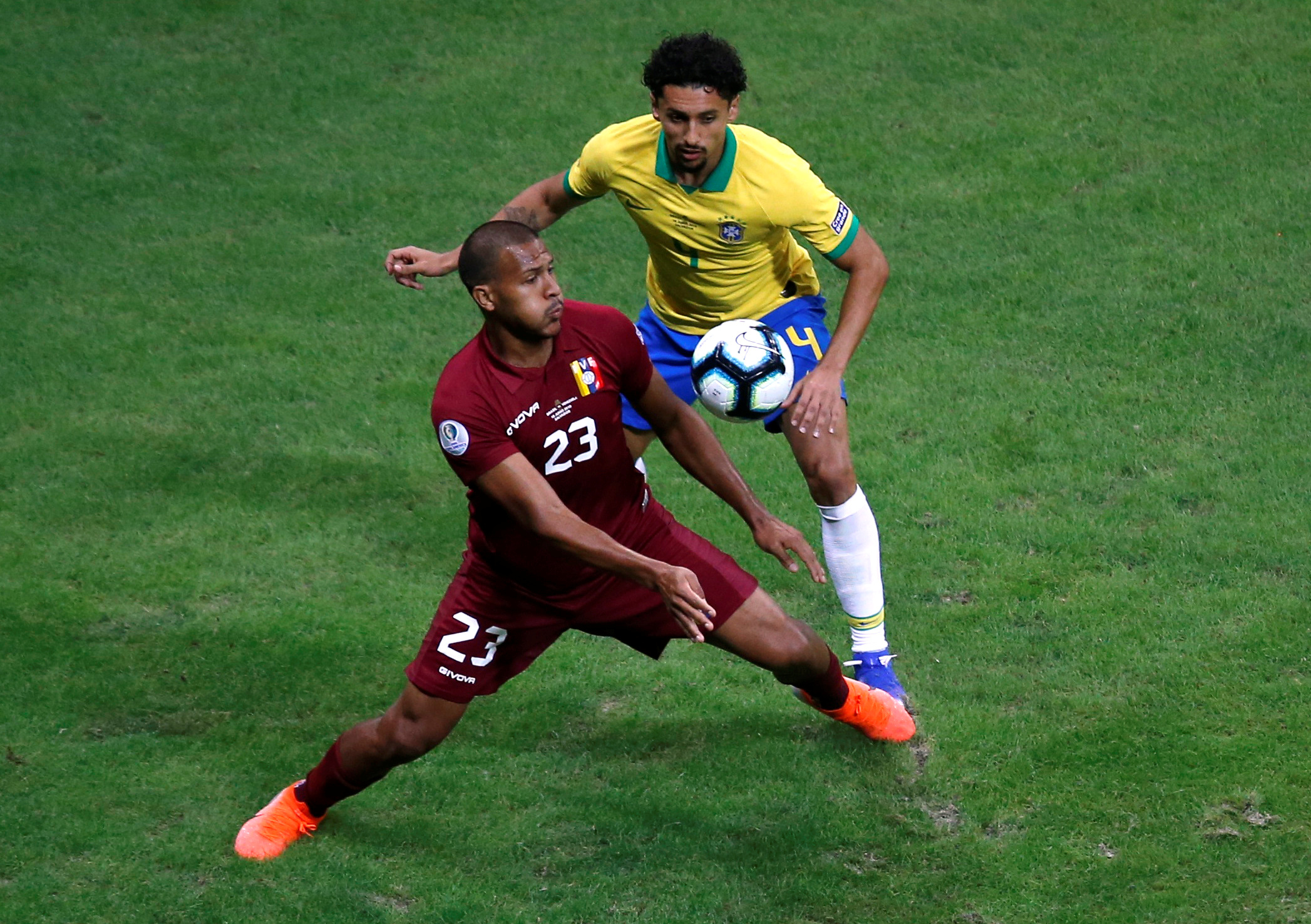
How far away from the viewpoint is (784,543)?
5.37m

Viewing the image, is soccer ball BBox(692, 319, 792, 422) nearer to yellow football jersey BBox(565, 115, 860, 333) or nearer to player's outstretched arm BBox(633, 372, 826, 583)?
player's outstretched arm BBox(633, 372, 826, 583)

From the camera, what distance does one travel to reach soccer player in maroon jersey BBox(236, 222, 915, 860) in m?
4.95

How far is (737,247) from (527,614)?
78.4 inches

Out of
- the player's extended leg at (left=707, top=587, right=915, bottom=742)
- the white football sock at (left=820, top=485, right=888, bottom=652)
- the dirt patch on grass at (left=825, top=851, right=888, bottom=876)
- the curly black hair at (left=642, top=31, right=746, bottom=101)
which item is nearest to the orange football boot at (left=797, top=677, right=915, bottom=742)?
the player's extended leg at (left=707, top=587, right=915, bottom=742)

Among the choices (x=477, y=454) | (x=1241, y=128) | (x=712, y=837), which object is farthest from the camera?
(x=1241, y=128)

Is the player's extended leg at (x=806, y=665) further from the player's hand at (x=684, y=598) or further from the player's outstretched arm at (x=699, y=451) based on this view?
the player's hand at (x=684, y=598)

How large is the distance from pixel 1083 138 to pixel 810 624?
6.14 meters

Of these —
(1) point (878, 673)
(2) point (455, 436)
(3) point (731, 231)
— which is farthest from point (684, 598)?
(3) point (731, 231)

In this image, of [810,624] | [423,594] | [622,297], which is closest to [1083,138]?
[622,297]

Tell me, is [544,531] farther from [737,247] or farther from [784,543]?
[737,247]

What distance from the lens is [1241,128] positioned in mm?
11617

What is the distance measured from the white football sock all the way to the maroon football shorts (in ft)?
3.12

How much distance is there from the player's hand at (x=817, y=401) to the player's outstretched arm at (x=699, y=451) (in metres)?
0.36

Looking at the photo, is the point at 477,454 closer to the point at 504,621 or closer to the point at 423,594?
the point at 504,621
